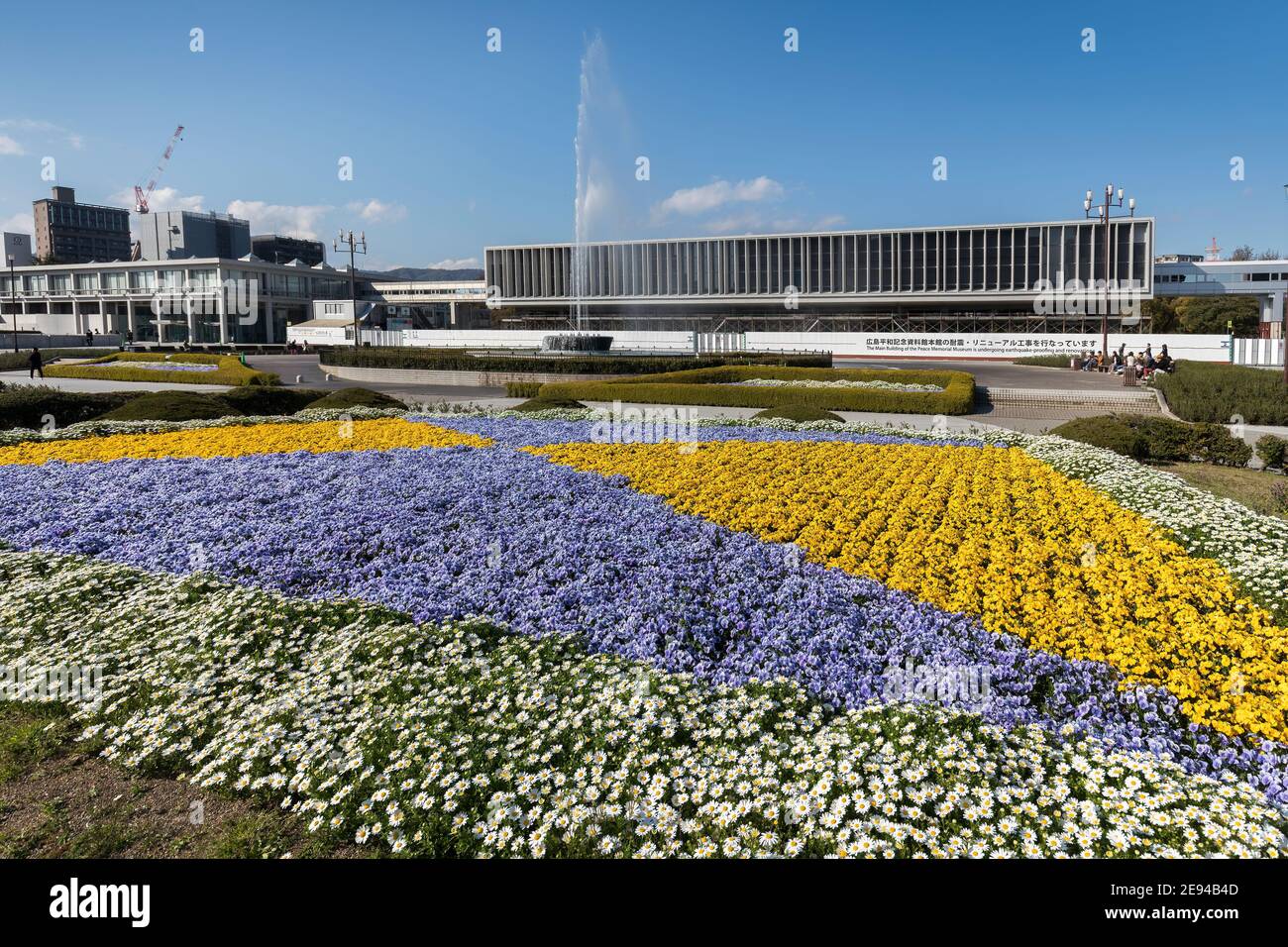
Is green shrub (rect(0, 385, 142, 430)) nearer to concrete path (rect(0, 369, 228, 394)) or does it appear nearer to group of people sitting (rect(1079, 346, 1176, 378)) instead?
concrete path (rect(0, 369, 228, 394))

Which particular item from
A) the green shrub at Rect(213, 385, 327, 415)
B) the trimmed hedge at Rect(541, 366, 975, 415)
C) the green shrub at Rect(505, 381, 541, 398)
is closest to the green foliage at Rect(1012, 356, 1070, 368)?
the trimmed hedge at Rect(541, 366, 975, 415)

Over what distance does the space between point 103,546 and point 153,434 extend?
8485mm

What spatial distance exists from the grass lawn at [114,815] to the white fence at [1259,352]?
44.9 metres

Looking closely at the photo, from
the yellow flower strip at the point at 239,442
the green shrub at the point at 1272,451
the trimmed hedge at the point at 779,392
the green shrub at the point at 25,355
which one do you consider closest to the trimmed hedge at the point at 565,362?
the trimmed hedge at the point at 779,392

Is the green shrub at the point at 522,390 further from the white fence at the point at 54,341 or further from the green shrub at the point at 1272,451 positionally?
the white fence at the point at 54,341

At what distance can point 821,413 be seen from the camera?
61.9 ft

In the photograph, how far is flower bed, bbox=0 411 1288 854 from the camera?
4.11m

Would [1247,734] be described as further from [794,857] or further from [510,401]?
[510,401]

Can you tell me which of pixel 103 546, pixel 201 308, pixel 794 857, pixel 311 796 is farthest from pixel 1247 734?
pixel 201 308

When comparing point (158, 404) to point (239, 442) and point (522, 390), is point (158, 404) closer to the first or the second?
point (239, 442)

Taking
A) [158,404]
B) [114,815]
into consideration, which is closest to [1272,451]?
[114,815]

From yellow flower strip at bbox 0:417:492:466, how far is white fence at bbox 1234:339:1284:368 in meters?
39.0

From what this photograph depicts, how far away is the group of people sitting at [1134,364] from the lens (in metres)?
32.5
